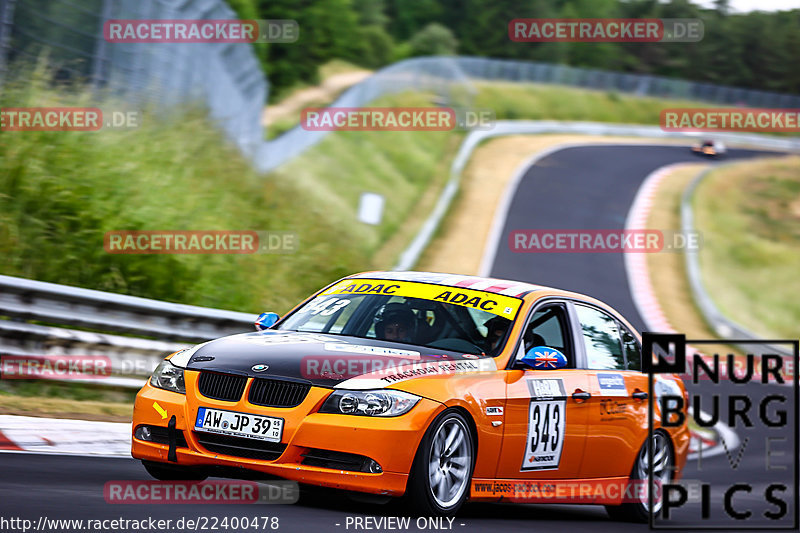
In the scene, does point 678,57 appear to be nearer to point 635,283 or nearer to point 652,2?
point 652,2

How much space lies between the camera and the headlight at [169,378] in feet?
22.0

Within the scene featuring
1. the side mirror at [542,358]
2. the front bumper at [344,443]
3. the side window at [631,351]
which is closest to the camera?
the front bumper at [344,443]

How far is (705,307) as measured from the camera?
28.8 meters

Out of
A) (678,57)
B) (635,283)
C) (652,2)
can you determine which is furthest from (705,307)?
(652,2)

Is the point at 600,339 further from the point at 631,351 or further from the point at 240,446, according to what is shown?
the point at 240,446

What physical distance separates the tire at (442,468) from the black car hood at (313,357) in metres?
0.40

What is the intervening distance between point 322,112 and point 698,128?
4318 centimetres

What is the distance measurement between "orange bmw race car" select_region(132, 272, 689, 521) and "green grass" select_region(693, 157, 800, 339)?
899 inches

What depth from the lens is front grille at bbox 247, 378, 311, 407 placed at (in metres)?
6.29

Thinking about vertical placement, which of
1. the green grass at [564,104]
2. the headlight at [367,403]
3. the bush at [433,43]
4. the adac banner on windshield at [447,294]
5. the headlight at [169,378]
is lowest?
the headlight at [367,403]

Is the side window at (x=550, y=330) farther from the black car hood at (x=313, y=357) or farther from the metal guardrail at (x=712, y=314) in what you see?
the metal guardrail at (x=712, y=314)

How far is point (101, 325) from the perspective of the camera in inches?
412

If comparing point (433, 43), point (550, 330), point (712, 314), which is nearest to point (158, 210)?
point (550, 330)

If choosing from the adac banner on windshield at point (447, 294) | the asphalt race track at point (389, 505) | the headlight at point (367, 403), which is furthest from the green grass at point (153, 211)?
the headlight at point (367, 403)
